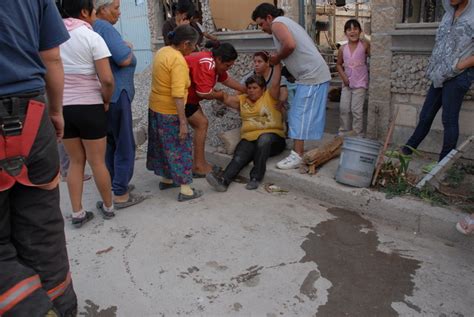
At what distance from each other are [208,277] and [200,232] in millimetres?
673

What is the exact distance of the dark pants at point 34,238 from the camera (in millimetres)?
1894

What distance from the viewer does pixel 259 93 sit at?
461 centimetres

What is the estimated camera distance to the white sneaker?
4512 mm

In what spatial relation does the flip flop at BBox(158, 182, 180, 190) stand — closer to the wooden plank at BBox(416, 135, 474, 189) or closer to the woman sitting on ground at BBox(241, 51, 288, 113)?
the woman sitting on ground at BBox(241, 51, 288, 113)

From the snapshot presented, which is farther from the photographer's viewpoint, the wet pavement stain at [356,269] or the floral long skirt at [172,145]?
the floral long skirt at [172,145]

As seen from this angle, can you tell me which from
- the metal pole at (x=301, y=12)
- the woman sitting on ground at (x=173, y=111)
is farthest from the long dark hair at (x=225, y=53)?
the metal pole at (x=301, y=12)

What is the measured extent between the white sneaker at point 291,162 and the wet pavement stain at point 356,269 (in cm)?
96

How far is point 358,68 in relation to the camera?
513cm

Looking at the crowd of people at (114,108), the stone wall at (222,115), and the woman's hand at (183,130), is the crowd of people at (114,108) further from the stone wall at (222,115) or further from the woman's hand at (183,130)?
the stone wall at (222,115)

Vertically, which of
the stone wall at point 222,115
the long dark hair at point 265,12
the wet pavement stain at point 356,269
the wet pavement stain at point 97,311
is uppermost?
the long dark hair at point 265,12

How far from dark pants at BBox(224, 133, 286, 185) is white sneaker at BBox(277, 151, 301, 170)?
17 centimetres

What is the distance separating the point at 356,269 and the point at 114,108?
235 centimetres

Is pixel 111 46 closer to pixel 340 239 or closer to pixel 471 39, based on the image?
pixel 340 239

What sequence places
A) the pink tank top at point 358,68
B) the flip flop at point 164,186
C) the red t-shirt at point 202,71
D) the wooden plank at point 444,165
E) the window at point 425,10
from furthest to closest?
the window at point 425,10
the pink tank top at point 358,68
the flip flop at point 164,186
the red t-shirt at point 202,71
the wooden plank at point 444,165
